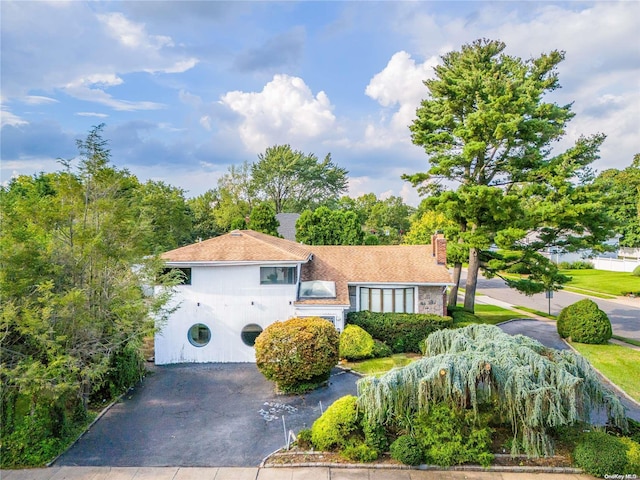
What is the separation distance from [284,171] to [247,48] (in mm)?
47692

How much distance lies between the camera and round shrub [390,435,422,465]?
10.3 metres

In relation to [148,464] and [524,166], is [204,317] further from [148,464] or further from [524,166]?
[524,166]

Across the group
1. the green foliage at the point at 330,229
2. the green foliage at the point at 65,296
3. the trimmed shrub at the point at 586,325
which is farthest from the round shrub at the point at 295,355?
the green foliage at the point at 330,229

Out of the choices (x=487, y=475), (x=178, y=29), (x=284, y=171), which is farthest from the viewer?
(x=284, y=171)

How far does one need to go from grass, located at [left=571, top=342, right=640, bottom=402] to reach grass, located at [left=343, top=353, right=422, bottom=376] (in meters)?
7.97

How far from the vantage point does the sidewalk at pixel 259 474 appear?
10062 millimetres

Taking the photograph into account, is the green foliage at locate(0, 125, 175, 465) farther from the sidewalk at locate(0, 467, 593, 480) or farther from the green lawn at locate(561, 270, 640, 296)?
the green lawn at locate(561, 270, 640, 296)

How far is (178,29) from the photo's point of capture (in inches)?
635

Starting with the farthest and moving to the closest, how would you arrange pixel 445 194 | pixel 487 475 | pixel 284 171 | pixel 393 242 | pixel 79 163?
pixel 284 171 < pixel 393 242 < pixel 445 194 < pixel 79 163 < pixel 487 475

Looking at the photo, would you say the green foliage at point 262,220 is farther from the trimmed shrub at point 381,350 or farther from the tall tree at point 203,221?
the trimmed shrub at point 381,350

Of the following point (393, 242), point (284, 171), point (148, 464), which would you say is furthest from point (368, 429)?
point (284, 171)

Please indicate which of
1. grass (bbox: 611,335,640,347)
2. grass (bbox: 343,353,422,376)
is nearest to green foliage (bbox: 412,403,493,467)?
grass (bbox: 343,353,422,376)

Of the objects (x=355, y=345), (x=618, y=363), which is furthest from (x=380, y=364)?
(x=618, y=363)

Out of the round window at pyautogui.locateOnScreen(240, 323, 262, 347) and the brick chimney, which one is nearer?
the round window at pyautogui.locateOnScreen(240, 323, 262, 347)
